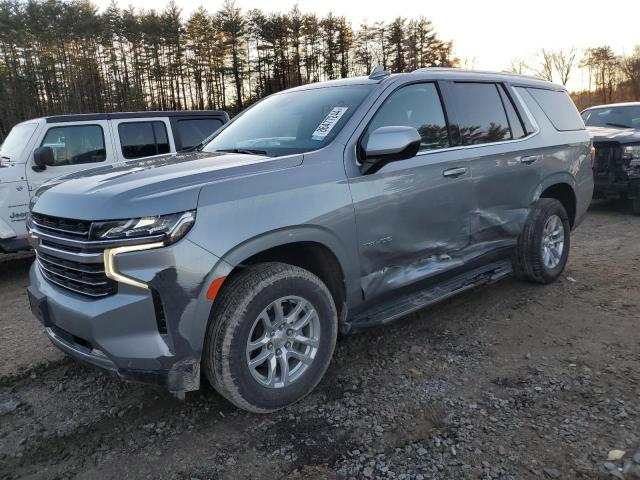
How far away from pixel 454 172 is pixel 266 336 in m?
1.91

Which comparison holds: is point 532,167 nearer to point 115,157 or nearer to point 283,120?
point 283,120

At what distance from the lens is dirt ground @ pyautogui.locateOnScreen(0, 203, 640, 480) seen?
7.94 ft

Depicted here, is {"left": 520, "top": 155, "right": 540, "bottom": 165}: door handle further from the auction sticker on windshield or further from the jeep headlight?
the jeep headlight

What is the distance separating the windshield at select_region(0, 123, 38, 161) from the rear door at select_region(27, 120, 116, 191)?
0.64ft

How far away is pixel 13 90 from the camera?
94.5ft

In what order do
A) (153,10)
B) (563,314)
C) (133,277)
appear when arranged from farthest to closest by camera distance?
(153,10), (563,314), (133,277)

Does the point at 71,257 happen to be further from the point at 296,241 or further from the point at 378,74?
the point at 378,74

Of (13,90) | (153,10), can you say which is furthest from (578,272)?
(153,10)

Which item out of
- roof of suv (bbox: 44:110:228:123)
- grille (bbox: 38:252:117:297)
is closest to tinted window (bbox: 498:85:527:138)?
grille (bbox: 38:252:117:297)

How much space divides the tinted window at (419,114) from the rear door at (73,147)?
4.72 metres

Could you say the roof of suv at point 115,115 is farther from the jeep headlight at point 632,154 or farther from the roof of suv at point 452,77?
the jeep headlight at point 632,154

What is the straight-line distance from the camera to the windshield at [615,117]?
941 centimetres

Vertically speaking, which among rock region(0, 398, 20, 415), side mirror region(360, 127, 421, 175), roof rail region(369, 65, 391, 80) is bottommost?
rock region(0, 398, 20, 415)

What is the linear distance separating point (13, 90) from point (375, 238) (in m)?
32.9
